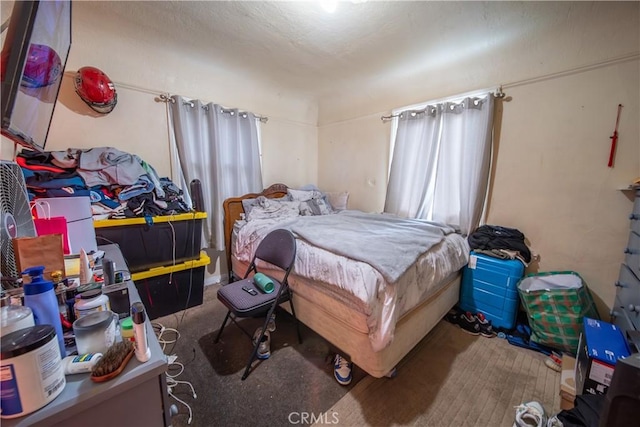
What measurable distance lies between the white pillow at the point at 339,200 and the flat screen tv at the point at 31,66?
2.78 meters

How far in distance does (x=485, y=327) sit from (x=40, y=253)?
2.74m

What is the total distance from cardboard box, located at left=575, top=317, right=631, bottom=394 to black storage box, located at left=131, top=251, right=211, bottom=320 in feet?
8.78

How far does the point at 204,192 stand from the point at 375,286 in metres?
2.11

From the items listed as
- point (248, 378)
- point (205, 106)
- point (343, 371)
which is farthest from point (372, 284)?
point (205, 106)

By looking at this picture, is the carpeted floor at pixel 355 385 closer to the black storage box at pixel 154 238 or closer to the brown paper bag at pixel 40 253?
the black storage box at pixel 154 238

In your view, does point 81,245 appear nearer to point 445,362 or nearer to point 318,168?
point 445,362

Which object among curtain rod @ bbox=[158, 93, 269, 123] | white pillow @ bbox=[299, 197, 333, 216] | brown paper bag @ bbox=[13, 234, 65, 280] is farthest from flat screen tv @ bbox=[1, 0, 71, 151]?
white pillow @ bbox=[299, 197, 333, 216]

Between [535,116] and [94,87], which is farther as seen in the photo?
[535,116]

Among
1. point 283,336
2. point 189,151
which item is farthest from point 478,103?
point 189,151

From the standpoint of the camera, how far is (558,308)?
1709 mm

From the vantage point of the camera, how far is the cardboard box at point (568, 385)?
1277mm

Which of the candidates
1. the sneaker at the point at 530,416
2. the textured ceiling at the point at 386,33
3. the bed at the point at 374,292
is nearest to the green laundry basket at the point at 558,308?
the bed at the point at 374,292

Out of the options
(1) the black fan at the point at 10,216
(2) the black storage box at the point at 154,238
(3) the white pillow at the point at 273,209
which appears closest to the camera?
(1) the black fan at the point at 10,216

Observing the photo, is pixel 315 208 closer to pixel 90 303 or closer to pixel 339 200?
pixel 339 200
